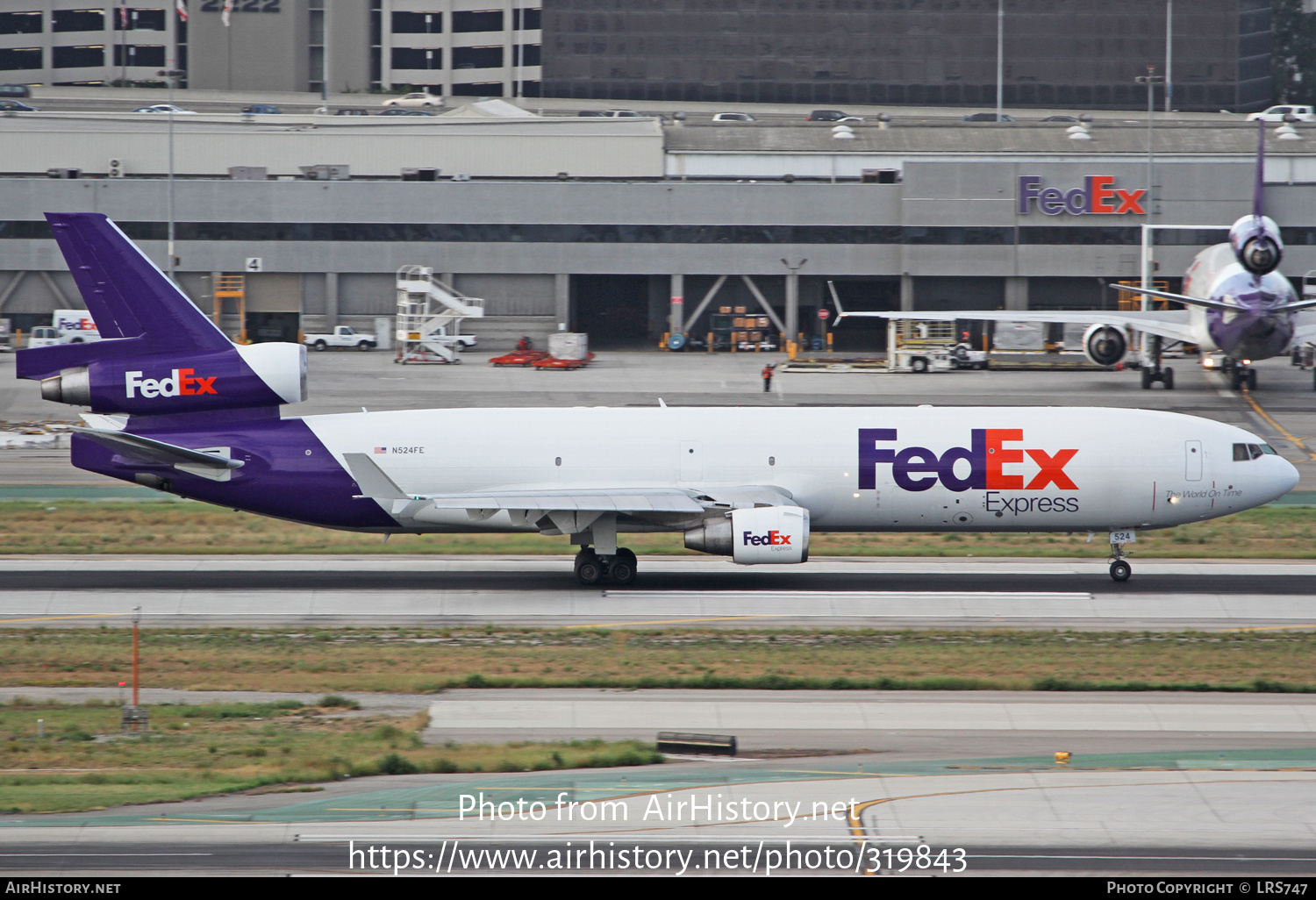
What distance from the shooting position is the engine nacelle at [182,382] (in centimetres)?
3806

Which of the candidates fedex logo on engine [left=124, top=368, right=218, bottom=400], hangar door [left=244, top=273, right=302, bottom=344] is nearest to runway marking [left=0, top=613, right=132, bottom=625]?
fedex logo on engine [left=124, top=368, right=218, bottom=400]

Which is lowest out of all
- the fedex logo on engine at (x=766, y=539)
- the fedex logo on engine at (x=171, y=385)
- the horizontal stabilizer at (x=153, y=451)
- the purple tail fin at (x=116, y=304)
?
the fedex logo on engine at (x=766, y=539)

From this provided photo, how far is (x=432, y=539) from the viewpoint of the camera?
46.7 metres

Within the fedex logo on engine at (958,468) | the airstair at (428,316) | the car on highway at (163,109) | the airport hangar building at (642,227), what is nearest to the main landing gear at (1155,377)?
the airport hangar building at (642,227)

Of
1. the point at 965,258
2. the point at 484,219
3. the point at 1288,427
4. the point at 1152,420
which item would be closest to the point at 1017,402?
the point at 1288,427

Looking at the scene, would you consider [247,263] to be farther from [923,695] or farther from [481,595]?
[923,695]

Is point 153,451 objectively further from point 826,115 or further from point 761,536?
point 826,115

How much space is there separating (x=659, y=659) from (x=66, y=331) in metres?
71.0

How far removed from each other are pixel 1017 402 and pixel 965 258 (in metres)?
24.5

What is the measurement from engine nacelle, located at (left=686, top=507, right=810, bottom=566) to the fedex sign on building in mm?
64131

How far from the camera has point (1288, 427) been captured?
223ft

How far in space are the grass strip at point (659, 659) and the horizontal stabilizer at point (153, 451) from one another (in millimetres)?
5539

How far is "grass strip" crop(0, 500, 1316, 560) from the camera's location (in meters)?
44.7

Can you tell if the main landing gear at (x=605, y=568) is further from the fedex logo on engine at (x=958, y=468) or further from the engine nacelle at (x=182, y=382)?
the engine nacelle at (x=182, y=382)
